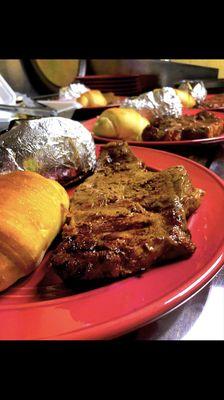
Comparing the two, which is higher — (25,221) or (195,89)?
(25,221)

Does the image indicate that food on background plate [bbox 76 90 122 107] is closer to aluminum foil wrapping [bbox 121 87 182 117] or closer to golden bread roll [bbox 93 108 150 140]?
aluminum foil wrapping [bbox 121 87 182 117]

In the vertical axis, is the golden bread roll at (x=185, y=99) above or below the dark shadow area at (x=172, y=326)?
below

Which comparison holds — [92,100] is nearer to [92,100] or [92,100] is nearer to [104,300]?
[92,100]

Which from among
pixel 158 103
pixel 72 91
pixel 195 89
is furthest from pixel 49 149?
pixel 72 91

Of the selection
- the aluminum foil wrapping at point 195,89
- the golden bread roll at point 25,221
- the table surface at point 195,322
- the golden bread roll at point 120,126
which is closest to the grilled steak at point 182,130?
the golden bread roll at point 120,126

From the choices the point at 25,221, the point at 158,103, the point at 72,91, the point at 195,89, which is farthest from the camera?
the point at 72,91

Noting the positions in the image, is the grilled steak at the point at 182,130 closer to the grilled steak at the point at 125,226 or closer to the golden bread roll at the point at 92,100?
the grilled steak at the point at 125,226

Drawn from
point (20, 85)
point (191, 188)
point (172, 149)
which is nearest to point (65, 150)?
point (191, 188)

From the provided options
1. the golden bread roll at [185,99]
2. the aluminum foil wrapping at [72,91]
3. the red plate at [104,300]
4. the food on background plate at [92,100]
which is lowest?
the aluminum foil wrapping at [72,91]
